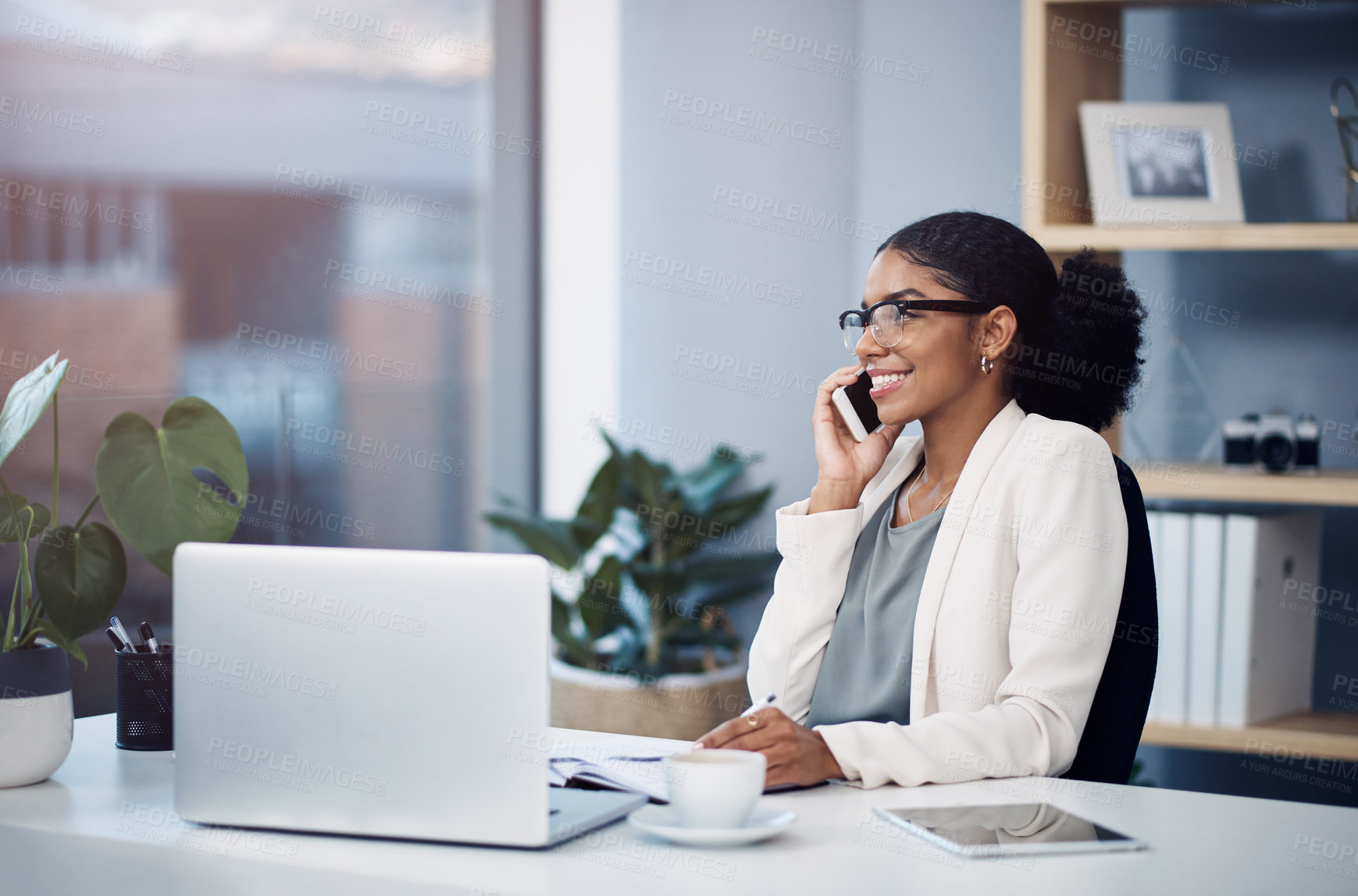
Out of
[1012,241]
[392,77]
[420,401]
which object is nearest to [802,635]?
[1012,241]

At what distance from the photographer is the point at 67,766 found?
1.36 meters

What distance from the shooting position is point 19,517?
53.2 inches

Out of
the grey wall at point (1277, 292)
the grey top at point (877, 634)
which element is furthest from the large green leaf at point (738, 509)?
the grey top at point (877, 634)

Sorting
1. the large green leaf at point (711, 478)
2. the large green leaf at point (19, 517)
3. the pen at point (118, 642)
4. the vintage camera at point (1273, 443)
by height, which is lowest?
the pen at point (118, 642)

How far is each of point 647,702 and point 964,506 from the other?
5.13ft

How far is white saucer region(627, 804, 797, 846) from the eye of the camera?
40.8 inches

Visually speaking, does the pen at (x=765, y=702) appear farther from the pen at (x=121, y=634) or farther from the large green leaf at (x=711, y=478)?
the large green leaf at (x=711, y=478)

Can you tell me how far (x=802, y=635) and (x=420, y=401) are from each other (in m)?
1.96

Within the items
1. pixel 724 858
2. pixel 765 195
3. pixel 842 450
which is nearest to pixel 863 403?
pixel 842 450

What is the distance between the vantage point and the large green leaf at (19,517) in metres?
1.35

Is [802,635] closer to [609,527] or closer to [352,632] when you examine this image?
[352,632]

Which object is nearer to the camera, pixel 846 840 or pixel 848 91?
pixel 846 840

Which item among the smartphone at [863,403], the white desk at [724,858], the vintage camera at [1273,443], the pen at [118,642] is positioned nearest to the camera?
the white desk at [724,858]

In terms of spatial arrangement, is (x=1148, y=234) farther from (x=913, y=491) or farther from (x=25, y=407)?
(x=25, y=407)
